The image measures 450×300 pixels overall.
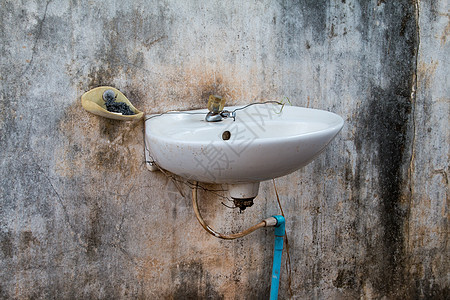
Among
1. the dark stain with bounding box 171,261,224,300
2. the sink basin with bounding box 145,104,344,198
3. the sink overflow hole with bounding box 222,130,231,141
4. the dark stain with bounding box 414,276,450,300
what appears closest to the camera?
the sink basin with bounding box 145,104,344,198

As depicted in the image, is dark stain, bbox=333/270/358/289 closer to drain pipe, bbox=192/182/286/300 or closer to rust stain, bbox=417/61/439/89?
drain pipe, bbox=192/182/286/300

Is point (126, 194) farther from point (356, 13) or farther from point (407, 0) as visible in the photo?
point (407, 0)

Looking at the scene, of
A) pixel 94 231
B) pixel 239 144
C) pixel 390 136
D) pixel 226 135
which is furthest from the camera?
pixel 390 136

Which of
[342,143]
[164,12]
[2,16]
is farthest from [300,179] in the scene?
[2,16]

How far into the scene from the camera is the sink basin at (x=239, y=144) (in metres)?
0.84

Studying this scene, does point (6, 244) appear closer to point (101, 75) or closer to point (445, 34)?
point (101, 75)

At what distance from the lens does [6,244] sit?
1.14 meters

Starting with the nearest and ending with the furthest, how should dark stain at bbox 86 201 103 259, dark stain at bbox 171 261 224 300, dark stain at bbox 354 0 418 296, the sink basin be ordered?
the sink basin → dark stain at bbox 86 201 103 259 → dark stain at bbox 171 261 224 300 → dark stain at bbox 354 0 418 296

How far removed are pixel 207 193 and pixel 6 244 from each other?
0.61m

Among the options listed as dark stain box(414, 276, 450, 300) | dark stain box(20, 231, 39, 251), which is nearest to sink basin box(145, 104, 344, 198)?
dark stain box(20, 231, 39, 251)

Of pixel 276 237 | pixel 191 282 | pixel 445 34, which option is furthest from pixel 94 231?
pixel 445 34

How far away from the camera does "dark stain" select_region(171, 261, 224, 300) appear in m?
1.32

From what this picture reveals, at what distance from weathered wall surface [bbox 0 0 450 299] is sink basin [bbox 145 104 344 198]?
183 millimetres

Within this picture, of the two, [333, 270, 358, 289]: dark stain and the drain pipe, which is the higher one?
the drain pipe
